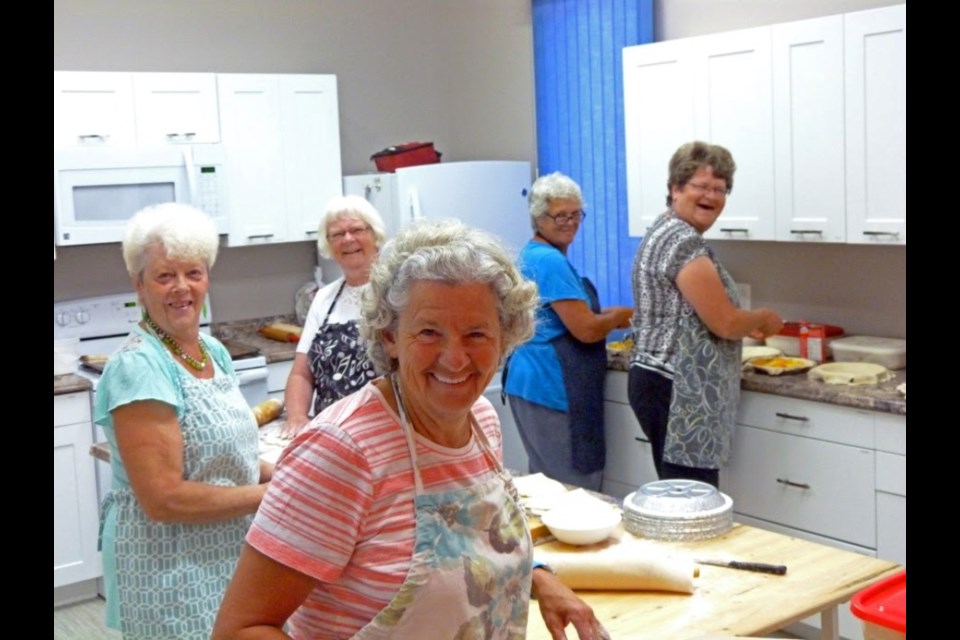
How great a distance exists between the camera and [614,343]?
4566 mm

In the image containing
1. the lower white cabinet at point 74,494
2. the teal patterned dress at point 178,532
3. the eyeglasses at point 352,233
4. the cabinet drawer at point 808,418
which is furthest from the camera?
the lower white cabinet at point 74,494

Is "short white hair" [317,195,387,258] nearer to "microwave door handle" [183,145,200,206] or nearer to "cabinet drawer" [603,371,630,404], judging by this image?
"cabinet drawer" [603,371,630,404]

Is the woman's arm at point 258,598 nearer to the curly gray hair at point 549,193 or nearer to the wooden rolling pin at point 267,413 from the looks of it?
the wooden rolling pin at point 267,413

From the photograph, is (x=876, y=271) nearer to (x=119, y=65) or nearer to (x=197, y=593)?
(x=197, y=593)

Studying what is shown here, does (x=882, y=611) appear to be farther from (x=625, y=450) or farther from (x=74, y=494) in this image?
(x=74, y=494)

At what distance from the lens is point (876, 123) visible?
3.64 m

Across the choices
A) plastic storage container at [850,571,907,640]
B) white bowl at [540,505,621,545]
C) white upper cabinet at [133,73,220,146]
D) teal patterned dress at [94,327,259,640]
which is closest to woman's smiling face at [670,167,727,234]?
→ white bowl at [540,505,621,545]

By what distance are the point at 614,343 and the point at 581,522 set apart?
229 centimetres

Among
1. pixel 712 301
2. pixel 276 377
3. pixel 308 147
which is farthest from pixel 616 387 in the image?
pixel 308 147

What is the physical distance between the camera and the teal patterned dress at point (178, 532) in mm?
2096

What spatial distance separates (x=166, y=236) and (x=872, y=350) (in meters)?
2.60

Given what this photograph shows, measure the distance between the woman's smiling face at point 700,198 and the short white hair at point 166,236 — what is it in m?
1.72

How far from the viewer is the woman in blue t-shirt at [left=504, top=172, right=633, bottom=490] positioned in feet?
12.8

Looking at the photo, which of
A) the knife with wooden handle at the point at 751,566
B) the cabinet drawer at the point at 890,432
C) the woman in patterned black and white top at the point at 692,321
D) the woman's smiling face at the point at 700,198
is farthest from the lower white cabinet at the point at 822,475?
the knife with wooden handle at the point at 751,566
